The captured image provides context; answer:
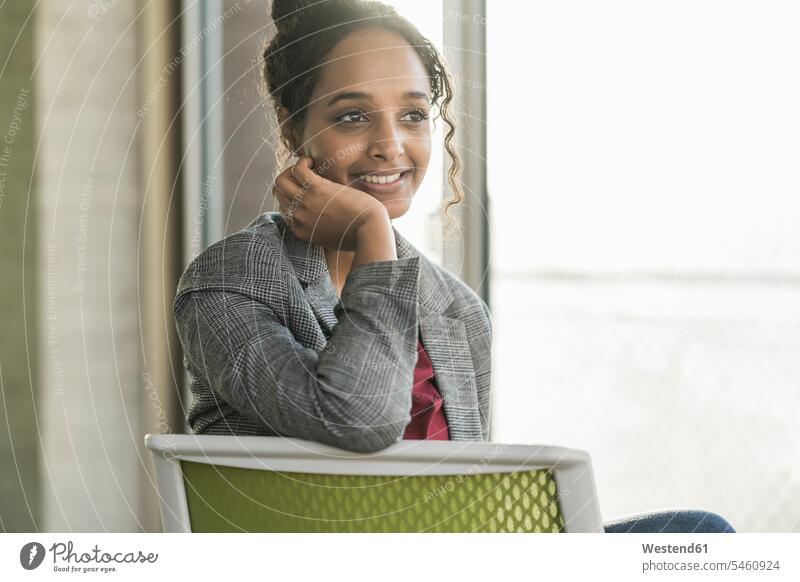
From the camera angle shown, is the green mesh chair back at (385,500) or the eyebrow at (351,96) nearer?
the green mesh chair back at (385,500)

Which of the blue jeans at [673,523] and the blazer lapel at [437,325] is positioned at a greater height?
the blazer lapel at [437,325]

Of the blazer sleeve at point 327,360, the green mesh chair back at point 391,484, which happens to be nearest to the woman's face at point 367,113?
the blazer sleeve at point 327,360

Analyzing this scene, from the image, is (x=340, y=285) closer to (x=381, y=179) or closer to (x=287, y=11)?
(x=381, y=179)

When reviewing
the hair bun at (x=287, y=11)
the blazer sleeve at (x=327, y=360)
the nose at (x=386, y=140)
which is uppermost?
the hair bun at (x=287, y=11)

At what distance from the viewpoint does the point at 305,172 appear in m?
0.66

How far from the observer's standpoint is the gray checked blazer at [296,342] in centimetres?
50

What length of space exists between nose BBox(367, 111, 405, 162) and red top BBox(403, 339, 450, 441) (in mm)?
155

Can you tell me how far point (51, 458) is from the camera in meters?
1.24

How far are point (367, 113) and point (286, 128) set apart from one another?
0.10 metres
